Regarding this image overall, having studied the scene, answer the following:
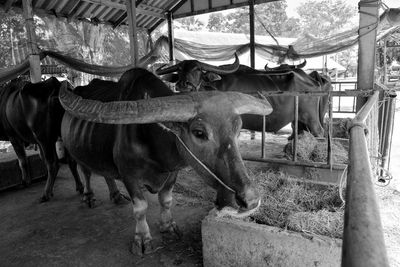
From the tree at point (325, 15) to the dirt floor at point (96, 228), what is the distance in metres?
46.2

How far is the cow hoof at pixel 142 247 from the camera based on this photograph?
293 centimetres

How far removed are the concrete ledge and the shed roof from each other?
7007 millimetres

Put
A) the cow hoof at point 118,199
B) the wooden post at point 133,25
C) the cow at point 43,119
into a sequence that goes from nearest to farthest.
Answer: the cow hoof at point 118,199 < the cow at point 43,119 < the wooden post at point 133,25

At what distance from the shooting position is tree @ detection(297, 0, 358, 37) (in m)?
45.7

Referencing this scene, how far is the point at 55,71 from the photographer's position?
37.2ft

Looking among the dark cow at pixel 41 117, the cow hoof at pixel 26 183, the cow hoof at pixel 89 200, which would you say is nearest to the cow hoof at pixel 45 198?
the dark cow at pixel 41 117

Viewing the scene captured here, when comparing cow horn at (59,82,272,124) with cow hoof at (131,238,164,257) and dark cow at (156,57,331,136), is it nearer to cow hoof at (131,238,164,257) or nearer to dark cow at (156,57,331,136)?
cow hoof at (131,238,164,257)

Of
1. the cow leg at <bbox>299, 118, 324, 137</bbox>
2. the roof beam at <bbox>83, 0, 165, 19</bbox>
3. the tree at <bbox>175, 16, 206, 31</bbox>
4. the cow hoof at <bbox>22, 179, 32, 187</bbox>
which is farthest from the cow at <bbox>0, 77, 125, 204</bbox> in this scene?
the tree at <bbox>175, 16, 206, 31</bbox>

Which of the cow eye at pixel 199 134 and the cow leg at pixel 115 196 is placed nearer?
the cow eye at pixel 199 134

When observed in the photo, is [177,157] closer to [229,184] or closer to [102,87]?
[229,184]

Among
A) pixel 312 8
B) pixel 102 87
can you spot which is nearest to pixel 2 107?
pixel 102 87

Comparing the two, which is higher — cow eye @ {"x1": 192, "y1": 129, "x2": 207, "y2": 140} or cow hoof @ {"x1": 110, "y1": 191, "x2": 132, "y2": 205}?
cow eye @ {"x1": 192, "y1": 129, "x2": 207, "y2": 140}

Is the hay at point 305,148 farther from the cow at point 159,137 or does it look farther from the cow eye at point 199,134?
the cow eye at point 199,134

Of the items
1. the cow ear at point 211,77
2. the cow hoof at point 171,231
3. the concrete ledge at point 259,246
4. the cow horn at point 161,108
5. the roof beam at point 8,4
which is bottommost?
the cow hoof at point 171,231
